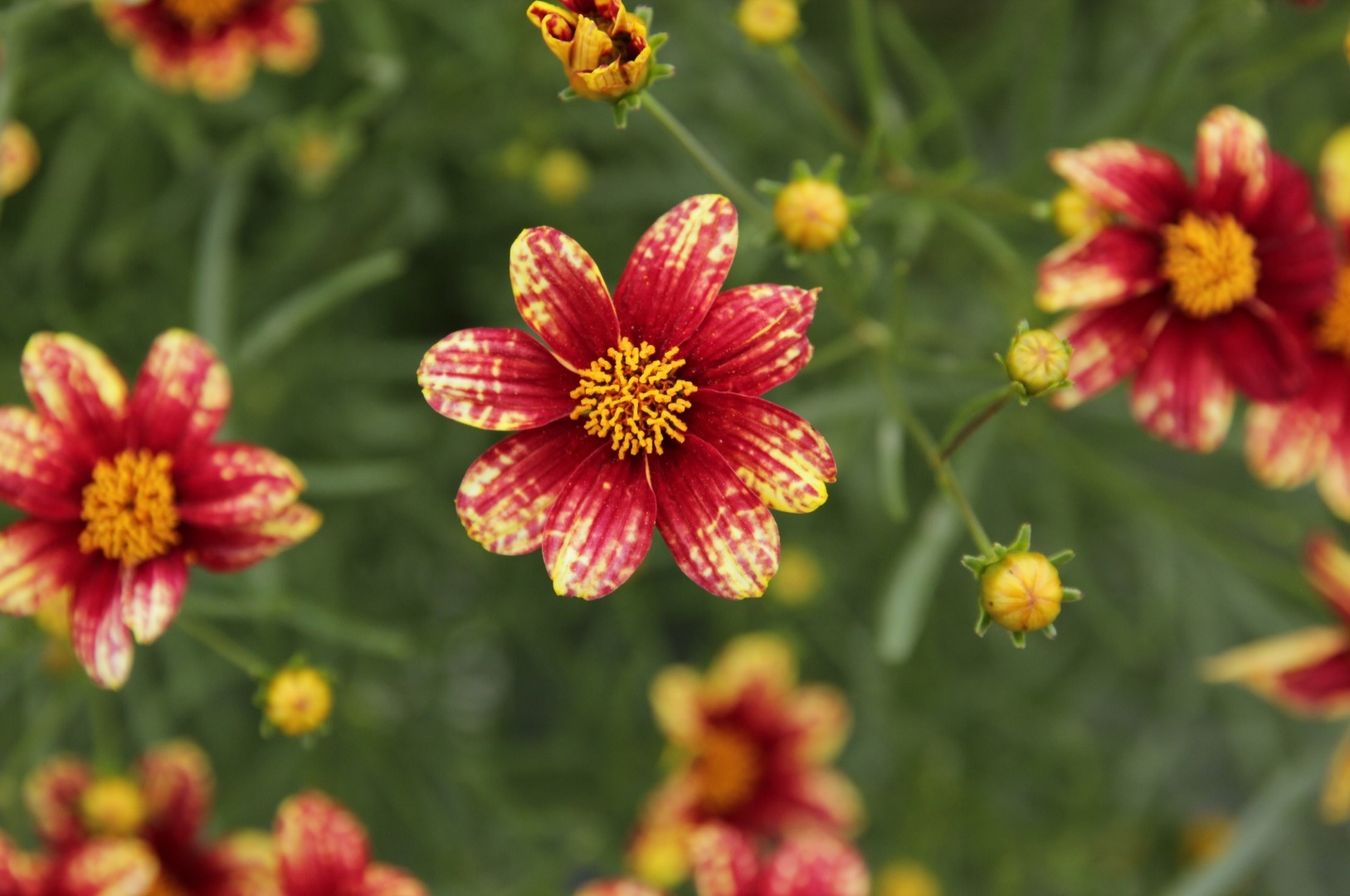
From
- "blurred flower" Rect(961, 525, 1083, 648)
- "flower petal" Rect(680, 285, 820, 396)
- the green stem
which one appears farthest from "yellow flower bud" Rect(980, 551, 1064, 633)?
→ the green stem

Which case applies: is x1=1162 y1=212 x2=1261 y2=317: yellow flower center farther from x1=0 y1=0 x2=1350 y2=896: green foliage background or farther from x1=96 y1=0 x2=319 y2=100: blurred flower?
x1=96 y1=0 x2=319 y2=100: blurred flower

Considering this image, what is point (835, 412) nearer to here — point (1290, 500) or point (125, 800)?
point (125, 800)

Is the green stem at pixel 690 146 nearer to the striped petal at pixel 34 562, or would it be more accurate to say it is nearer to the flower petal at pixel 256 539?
the flower petal at pixel 256 539

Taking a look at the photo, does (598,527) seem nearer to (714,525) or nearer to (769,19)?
(714,525)

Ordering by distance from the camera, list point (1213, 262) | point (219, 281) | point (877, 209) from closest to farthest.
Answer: point (1213, 262) → point (219, 281) → point (877, 209)

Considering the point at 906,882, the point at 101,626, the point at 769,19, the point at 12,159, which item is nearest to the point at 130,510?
the point at 101,626

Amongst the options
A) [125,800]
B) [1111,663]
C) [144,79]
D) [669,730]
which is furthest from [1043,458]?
[144,79]
